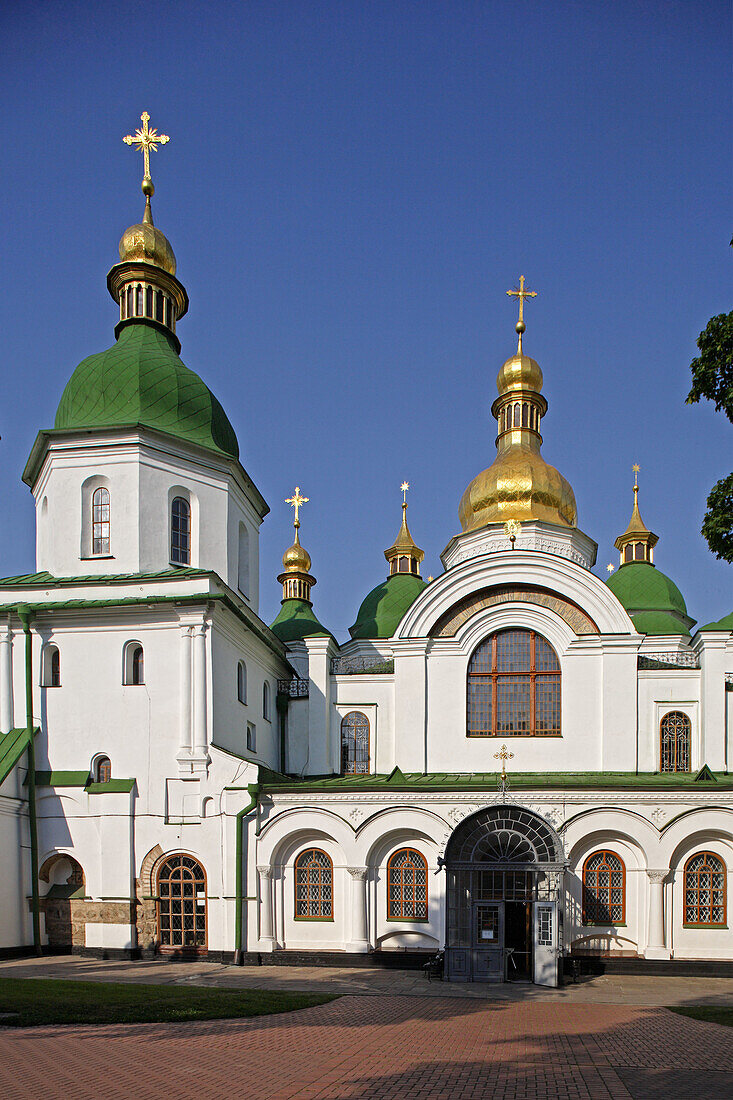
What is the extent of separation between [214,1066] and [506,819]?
9.23 m

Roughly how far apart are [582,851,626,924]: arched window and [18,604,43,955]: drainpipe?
11.2 metres

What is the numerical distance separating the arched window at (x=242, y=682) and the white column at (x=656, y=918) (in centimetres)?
998

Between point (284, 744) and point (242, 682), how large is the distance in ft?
12.6

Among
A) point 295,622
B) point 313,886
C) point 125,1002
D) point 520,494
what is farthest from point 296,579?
point 125,1002

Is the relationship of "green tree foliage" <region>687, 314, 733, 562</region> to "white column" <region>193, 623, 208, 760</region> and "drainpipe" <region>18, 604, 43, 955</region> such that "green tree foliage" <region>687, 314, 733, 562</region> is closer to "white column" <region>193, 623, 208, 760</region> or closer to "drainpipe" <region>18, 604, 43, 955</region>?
"white column" <region>193, 623, 208, 760</region>

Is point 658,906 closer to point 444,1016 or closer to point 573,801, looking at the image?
point 573,801

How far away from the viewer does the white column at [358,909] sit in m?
19.3

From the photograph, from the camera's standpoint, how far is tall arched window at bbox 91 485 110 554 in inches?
884

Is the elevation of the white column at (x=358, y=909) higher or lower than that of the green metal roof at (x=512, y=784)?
lower

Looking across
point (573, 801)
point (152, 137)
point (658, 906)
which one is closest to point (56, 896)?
point (573, 801)

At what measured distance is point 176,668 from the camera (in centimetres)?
2089

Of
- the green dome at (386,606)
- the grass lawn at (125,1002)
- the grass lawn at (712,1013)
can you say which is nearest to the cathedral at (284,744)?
the grass lawn at (712,1013)

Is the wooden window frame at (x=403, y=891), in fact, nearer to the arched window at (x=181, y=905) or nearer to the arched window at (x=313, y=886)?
the arched window at (x=313, y=886)

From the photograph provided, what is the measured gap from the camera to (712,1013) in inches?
544
